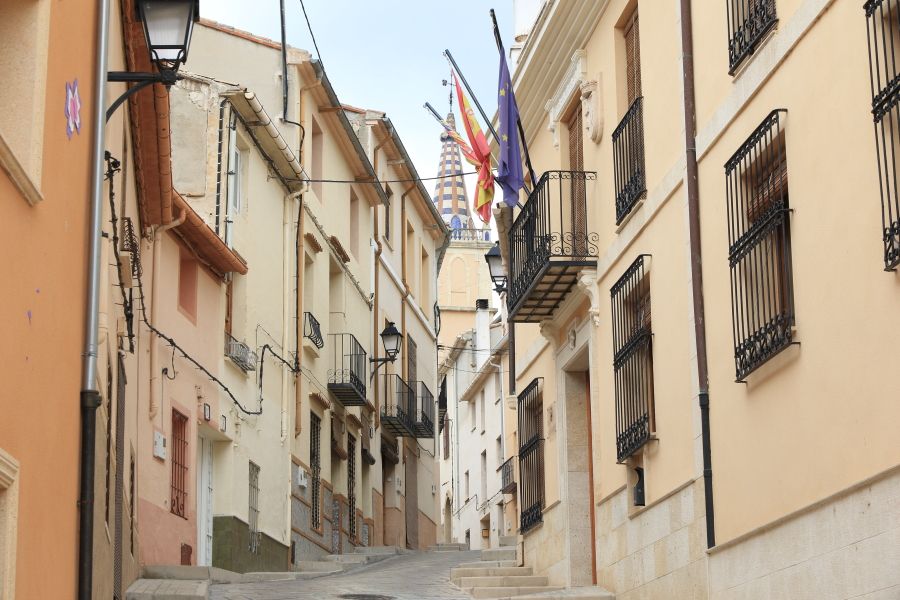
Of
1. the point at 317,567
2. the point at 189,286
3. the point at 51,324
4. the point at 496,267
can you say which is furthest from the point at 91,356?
the point at 317,567

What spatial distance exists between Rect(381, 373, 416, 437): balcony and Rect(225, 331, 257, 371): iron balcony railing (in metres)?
9.47

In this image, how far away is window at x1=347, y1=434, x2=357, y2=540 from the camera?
26.7 metres

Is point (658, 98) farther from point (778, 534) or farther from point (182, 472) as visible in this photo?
point (182, 472)

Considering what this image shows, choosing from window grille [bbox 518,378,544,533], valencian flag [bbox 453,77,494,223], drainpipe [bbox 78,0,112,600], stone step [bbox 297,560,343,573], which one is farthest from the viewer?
stone step [bbox 297,560,343,573]

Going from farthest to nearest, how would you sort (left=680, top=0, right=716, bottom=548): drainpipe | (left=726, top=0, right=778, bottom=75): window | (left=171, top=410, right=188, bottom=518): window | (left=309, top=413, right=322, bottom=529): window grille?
(left=309, top=413, right=322, bottom=529): window grille
(left=171, top=410, right=188, bottom=518): window
(left=680, top=0, right=716, bottom=548): drainpipe
(left=726, top=0, right=778, bottom=75): window

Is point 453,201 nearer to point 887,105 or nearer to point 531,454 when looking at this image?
point 531,454

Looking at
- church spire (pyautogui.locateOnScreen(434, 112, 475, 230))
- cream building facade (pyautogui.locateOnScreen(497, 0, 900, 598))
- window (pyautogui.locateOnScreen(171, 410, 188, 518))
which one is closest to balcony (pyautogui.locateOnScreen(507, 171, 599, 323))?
cream building facade (pyautogui.locateOnScreen(497, 0, 900, 598))

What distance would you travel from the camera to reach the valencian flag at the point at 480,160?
18.7 meters

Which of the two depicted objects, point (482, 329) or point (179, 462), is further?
point (482, 329)

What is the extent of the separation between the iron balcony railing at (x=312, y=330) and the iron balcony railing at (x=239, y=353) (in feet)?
10.0

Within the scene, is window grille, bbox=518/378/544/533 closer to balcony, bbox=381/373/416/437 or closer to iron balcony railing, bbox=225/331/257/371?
iron balcony railing, bbox=225/331/257/371

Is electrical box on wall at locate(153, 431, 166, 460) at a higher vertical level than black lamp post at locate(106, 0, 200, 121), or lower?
lower

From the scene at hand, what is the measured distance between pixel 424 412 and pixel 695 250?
21.0 metres

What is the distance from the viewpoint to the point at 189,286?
18328 mm
